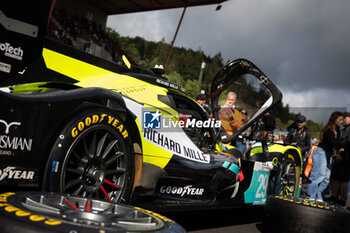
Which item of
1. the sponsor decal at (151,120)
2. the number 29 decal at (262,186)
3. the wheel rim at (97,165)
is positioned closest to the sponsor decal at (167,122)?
the sponsor decal at (151,120)

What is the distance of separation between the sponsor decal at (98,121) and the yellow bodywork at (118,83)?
0.28 metres

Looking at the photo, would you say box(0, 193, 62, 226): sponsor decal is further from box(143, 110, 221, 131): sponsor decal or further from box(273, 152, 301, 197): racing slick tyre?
box(273, 152, 301, 197): racing slick tyre

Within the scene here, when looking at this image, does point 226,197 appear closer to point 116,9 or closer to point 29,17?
point 29,17

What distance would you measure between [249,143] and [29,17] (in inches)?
162

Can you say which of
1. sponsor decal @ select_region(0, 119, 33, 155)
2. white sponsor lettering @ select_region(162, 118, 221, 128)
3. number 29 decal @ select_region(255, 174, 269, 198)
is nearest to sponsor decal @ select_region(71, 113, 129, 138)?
sponsor decal @ select_region(0, 119, 33, 155)

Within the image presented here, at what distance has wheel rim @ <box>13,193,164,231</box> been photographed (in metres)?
1.53

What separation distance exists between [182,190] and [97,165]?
3.65 feet

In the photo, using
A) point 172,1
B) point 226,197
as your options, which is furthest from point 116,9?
point 226,197

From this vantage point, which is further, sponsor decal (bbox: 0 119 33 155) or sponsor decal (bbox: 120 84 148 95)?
sponsor decal (bbox: 120 84 148 95)

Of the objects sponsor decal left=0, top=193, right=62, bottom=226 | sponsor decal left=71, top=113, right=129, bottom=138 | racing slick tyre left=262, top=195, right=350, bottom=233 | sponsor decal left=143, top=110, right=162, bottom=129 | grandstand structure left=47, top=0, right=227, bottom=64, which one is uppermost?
grandstand structure left=47, top=0, right=227, bottom=64

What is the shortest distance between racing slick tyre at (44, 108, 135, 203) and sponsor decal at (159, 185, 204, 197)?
51cm

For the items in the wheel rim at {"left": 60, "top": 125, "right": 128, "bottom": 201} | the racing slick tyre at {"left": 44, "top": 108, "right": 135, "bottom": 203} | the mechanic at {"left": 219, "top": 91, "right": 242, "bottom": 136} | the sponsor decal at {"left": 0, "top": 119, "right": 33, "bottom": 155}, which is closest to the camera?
the sponsor decal at {"left": 0, "top": 119, "right": 33, "bottom": 155}

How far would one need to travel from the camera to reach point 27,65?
247 centimetres

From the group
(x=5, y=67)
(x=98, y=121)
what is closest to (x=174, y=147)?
(x=98, y=121)
